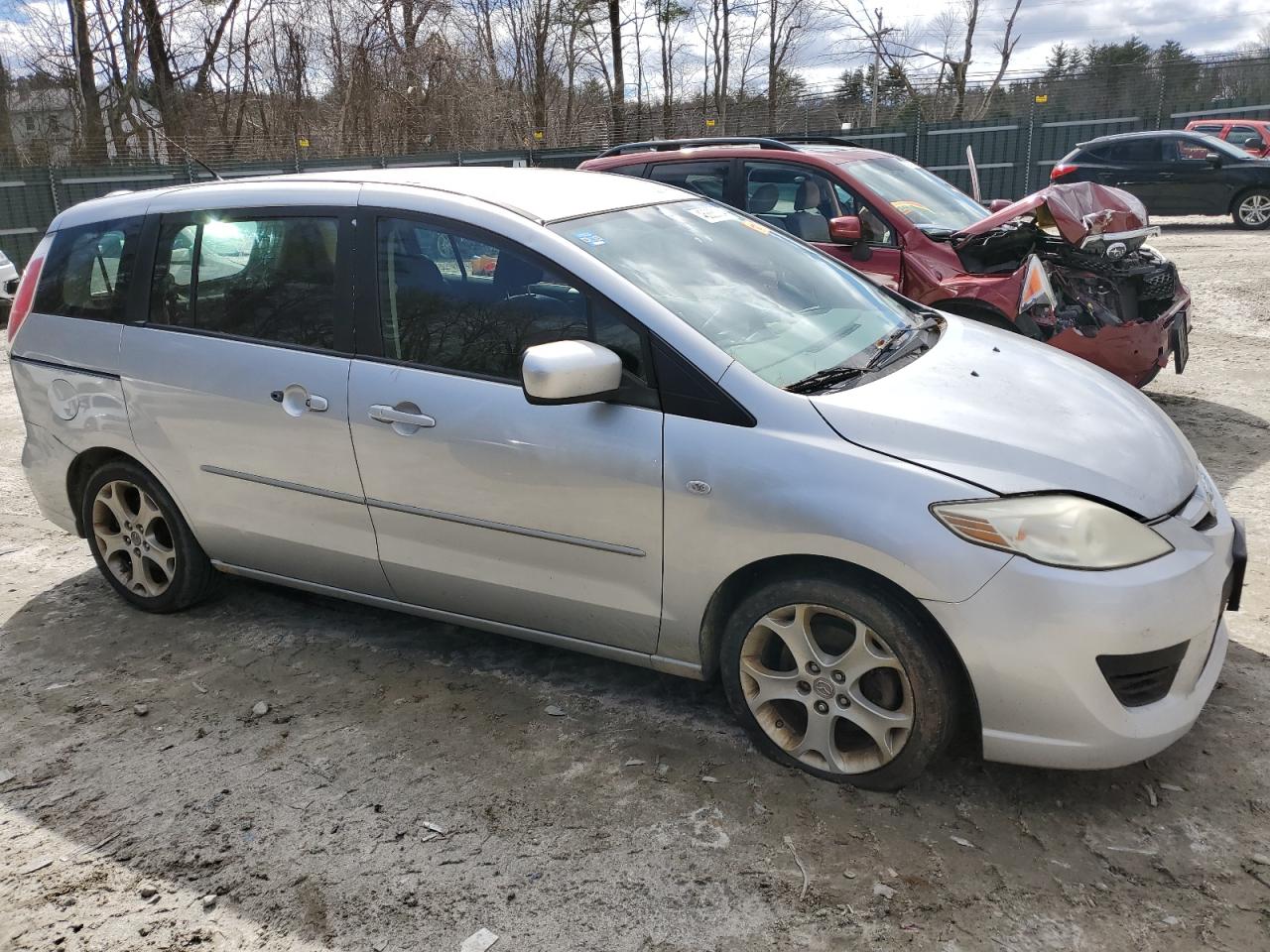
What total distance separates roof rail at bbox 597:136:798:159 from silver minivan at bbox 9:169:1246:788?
3698 mm

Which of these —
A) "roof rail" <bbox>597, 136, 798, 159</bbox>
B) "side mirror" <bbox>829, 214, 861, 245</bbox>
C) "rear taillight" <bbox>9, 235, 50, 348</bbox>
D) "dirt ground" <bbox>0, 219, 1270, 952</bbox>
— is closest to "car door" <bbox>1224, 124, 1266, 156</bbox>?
"roof rail" <bbox>597, 136, 798, 159</bbox>

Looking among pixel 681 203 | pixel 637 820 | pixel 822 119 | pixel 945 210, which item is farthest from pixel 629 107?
pixel 637 820

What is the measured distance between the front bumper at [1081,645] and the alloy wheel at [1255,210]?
1554cm

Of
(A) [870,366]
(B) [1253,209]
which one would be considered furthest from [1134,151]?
(A) [870,366]

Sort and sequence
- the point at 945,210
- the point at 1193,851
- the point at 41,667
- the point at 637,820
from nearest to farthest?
1. the point at 1193,851
2. the point at 637,820
3. the point at 41,667
4. the point at 945,210

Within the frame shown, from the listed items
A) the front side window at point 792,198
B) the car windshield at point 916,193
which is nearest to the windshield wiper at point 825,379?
the front side window at point 792,198

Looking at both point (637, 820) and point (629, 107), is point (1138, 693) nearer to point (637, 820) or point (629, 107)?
point (637, 820)

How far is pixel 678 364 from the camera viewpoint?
9.69 ft

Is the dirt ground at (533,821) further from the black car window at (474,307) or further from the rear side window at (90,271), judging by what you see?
the rear side window at (90,271)

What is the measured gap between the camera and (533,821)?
2.87 metres

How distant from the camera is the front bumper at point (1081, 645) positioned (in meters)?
2.53

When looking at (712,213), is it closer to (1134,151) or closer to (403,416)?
A: (403,416)

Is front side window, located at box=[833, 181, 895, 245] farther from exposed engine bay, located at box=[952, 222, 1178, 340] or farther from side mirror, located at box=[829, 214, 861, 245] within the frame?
exposed engine bay, located at box=[952, 222, 1178, 340]

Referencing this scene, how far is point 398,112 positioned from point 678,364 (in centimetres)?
2431
